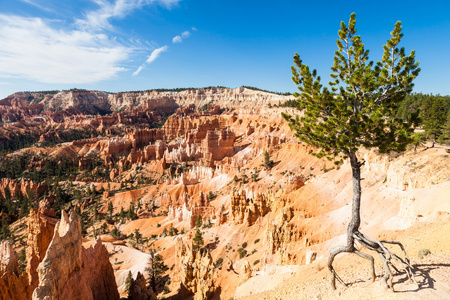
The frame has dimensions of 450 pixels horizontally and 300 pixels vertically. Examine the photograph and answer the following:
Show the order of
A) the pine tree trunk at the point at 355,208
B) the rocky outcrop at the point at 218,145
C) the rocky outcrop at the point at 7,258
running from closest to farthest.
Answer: the pine tree trunk at the point at 355,208, the rocky outcrop at the point at 7,258, the rocky outcrop at the point at 218,145

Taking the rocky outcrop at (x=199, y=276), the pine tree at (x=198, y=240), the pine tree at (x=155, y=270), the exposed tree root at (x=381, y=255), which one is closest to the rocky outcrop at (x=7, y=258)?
the rocky outcrop at (x=199, y=276)

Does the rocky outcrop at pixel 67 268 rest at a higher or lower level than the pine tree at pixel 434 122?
lower

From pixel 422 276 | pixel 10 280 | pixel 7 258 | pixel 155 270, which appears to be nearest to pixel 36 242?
pixel 7 258

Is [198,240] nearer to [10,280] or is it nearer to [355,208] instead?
[10,280]

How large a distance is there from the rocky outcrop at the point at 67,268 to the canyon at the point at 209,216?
0.20 feet

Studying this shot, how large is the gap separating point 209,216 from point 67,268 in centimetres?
3392

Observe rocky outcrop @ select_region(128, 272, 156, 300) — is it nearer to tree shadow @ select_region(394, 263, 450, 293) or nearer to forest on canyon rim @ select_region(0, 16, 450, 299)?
forest on canyon rim @ select_region(0, 16, 450, 299)

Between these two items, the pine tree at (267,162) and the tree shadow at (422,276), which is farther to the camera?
the pine tree at (267,162)

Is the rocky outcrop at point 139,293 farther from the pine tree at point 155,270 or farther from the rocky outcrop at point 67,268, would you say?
the pine tree at point 155,270

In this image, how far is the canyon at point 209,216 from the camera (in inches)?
610

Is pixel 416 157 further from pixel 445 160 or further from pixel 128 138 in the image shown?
pixel 128 138

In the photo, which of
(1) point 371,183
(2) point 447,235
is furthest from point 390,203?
(2) point 447,235

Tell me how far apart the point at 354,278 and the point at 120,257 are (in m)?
35.0

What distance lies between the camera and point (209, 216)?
47.1 metres
